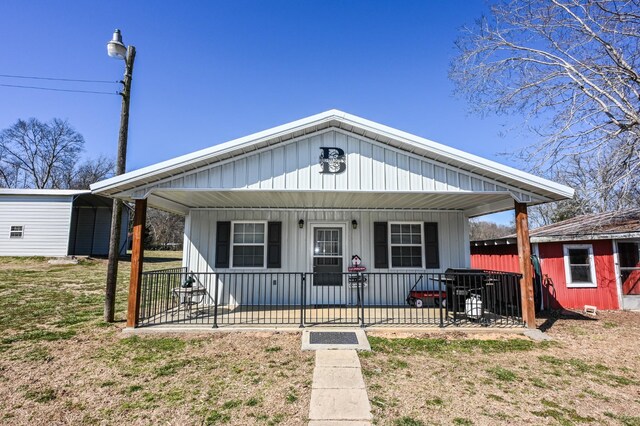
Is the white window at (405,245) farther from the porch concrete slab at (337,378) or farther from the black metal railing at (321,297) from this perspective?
the porch concrete slab at (337,378)

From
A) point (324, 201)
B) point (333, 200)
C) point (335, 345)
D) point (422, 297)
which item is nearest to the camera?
point (335, 345)

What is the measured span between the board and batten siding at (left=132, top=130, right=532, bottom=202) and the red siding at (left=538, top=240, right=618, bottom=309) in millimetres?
4401

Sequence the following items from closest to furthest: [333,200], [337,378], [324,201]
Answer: [337,378] → [333,200] → [324,201]

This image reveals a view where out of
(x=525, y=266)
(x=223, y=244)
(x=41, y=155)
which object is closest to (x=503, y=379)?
(x=525, y=266)

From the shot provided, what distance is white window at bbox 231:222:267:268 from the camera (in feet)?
28.8

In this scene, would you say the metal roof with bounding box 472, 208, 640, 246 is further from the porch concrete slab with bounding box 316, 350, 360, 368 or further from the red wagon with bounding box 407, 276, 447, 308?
the porch concrete slab with bounding box 316, 350, 360, 368

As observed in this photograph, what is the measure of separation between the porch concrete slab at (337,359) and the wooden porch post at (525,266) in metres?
3.77

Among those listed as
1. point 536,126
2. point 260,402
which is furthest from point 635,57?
point 260,402

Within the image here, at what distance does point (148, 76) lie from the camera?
799 centimetres

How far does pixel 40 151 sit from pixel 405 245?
44.4 m

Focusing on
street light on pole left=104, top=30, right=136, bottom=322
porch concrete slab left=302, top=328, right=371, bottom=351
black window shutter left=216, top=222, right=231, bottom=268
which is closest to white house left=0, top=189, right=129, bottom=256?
street light on pole left=104, top=30, right=136, bottom=322

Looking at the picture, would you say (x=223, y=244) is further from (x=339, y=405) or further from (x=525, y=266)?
(x=525, y=266)

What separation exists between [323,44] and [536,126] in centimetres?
702

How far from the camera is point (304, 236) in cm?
888
